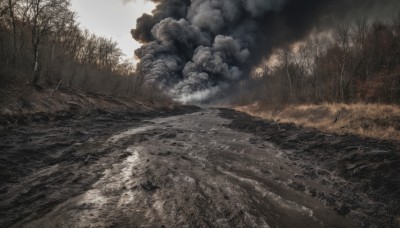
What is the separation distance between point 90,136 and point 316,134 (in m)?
12.0

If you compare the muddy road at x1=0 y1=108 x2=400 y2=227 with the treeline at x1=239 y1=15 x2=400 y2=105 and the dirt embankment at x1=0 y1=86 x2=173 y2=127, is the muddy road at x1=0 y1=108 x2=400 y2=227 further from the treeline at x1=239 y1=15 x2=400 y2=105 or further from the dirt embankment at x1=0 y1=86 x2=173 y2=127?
the treeline at x1=239 y1=15 x2=400 y2=105

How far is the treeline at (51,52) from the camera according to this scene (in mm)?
16547

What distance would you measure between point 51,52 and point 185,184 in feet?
96.4

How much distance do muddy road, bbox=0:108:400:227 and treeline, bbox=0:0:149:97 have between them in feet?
27.7

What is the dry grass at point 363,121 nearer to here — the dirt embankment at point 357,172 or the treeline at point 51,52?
the dirt embankment at point 357,172

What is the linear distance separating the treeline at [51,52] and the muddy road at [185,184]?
8.45m

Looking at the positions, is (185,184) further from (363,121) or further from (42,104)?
(42,104)

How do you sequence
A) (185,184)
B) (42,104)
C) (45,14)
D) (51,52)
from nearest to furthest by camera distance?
(185,184), (42,104), (45,14), (51,52)

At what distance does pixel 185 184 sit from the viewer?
5.53 metres

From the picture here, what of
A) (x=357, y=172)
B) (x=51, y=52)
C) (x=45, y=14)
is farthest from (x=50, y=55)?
(x=357, y=172)

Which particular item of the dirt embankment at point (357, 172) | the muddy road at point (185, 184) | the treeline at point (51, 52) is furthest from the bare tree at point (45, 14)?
the dirt embankment at point (357, 172)

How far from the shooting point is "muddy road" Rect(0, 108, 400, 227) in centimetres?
399

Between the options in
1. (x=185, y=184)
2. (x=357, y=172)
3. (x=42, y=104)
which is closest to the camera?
(x=185, y=184)

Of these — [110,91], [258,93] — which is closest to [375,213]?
[110,91]
